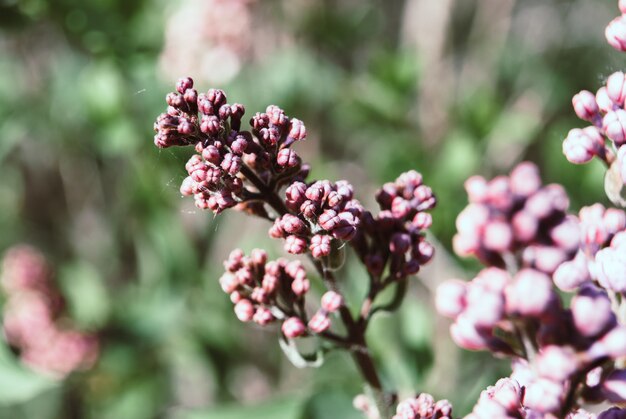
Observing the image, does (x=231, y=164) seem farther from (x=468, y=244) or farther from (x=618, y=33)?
(x=618, y=33)

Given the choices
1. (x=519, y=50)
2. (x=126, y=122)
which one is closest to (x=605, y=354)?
(x=126, y=122)

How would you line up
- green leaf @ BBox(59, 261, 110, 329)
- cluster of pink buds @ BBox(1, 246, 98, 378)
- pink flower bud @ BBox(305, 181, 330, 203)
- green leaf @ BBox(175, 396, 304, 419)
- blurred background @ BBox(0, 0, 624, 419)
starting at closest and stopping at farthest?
pink flower bud @ BBox(305, 181, 330, 203) → green leaf @ BBox(175, 396, 304, 419) → blurred background @ BBox(0, 0, 624, 419) → cluster of pink buds @ BBox(1, 246, 98, 378) → green leaf @ BBox(59, 261, 110, 329)

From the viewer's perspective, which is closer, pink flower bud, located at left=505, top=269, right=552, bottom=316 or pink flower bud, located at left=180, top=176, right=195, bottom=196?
pink flower bud, located at left=505, top=269, right=552, bottom=316

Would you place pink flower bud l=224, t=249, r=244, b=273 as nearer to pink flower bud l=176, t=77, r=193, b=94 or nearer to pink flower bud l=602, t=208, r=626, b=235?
pink flower bud l=176, t=77, r=193, b=94

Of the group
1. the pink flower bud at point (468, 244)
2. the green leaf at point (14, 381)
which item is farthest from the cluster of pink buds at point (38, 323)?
the pink flower bud at point (468, 244)

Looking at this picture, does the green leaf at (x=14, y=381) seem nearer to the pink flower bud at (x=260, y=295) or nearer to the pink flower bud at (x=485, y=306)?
the pink flower bud at (x=260, y=295)

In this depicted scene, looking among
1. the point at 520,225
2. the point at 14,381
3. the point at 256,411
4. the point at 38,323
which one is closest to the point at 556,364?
the point at 520,225

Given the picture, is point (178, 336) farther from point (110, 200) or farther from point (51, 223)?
point (51, 223)

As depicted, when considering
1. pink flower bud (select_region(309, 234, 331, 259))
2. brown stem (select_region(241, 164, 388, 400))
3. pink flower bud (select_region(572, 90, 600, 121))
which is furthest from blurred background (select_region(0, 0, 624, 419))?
pink flower bud (select_region(572, 90, 600, 121))
